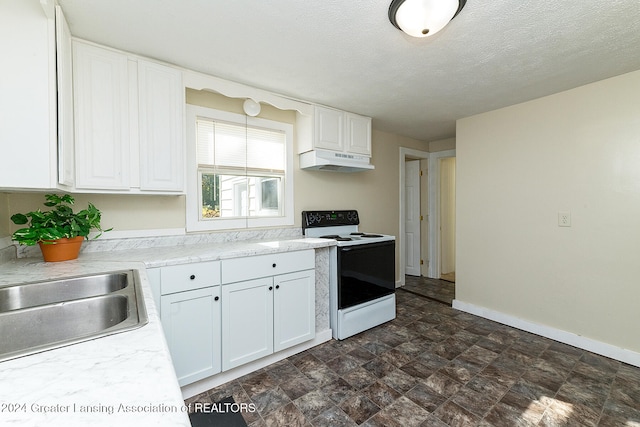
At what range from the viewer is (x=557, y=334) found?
2.58 metres

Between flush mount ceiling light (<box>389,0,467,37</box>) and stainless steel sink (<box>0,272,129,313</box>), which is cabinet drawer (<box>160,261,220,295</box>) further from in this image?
flush mount ceiling light (<box>389,0,467,37</box>)

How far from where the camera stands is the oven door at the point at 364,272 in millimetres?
2555

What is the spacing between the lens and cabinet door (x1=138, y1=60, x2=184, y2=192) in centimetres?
192

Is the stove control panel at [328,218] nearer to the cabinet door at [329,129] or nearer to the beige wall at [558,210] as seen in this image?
the cabinet door at [329,129]

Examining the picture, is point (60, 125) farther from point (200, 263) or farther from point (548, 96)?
point (548, 96)

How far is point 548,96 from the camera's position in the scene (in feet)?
8.59

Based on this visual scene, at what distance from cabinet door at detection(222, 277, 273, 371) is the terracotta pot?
3.08ft

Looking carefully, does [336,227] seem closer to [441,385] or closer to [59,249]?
[441,385]

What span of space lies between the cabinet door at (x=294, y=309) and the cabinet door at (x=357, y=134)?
153 cm

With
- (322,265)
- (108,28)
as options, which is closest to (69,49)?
(108,28)

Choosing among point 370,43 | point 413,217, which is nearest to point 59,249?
point 370,43

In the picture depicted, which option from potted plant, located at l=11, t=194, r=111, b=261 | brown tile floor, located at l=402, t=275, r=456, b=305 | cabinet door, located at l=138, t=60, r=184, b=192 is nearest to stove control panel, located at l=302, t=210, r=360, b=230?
cabinet door, located at l=138, t=60, r=184, b=192

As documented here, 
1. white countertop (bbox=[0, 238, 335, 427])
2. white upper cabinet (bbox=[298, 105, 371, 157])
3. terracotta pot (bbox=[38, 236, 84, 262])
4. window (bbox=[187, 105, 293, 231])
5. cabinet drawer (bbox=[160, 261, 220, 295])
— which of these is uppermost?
white upper cabinet (bbox=[298, 105, 371, 157])

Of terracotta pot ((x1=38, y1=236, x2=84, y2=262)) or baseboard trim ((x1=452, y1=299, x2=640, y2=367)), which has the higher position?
terracotta pot ((x1=38, y1=236, x2=84, y2=262))
